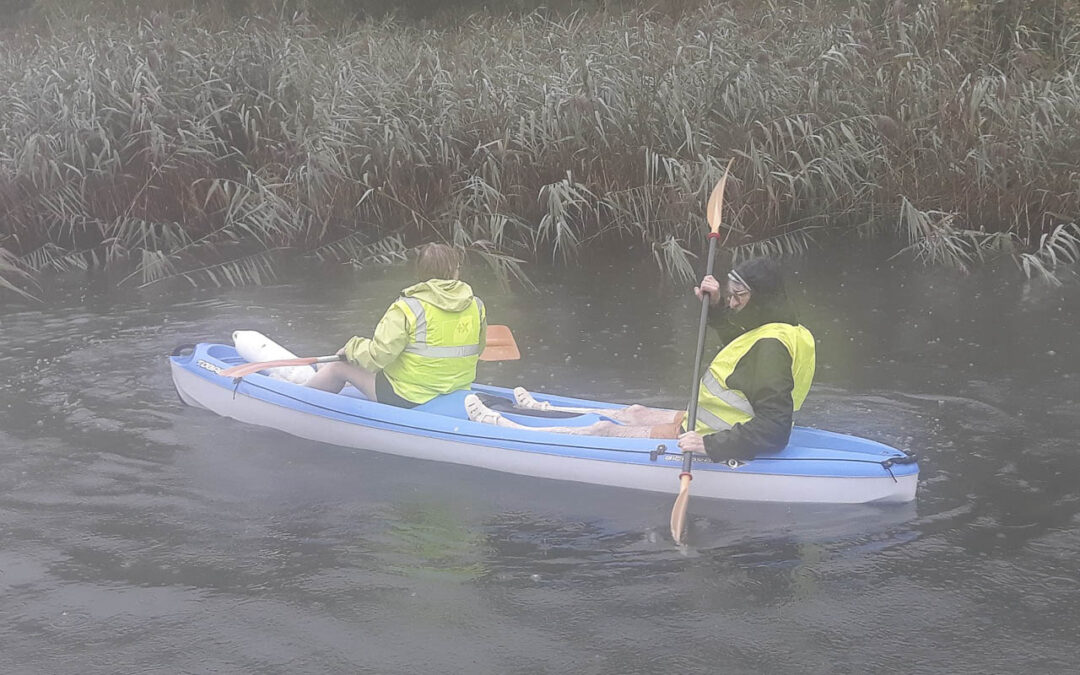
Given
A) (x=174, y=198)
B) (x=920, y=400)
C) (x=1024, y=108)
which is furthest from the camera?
(x=174, y=198)

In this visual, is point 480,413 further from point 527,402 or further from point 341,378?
point 341,378

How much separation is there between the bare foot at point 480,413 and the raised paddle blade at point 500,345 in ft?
1.56

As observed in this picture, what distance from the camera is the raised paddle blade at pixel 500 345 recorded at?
209 inches

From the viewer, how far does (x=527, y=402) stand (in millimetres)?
4945

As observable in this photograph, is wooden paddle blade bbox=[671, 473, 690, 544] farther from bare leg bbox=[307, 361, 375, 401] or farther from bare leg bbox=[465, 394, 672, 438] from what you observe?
bare leg bbox=[307, 361, 375, 401]

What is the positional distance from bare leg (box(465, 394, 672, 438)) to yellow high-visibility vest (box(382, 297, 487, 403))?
6.5 inches

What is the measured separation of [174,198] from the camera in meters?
8.30

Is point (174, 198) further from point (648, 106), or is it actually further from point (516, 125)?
point (648, 106)

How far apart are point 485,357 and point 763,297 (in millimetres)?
1659

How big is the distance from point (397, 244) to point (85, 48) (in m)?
3.06

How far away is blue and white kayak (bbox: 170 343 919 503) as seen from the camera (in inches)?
162

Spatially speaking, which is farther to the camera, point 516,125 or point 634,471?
point 516,125

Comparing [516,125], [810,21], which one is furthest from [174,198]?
[810,21]

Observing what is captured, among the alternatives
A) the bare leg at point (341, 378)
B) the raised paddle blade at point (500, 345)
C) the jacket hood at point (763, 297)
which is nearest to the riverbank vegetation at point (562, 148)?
the raised paddle blade at point (500, 345)
